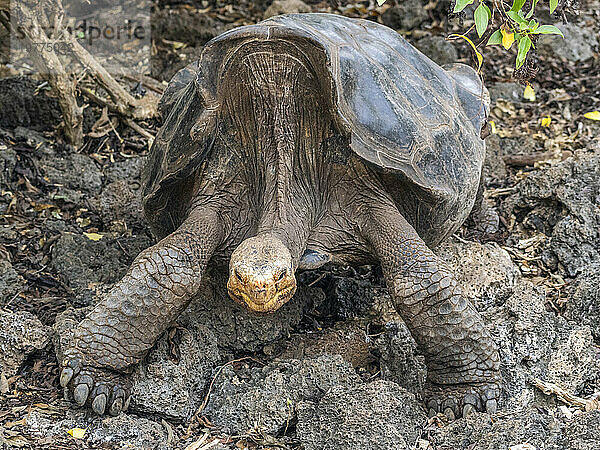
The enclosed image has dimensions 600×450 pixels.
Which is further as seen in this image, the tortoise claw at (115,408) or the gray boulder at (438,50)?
the gray boulder at (438,50)

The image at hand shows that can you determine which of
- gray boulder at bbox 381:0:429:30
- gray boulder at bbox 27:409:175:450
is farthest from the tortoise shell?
gray boulder at bbox 381:0:429:30

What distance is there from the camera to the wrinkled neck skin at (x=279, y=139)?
151 inches

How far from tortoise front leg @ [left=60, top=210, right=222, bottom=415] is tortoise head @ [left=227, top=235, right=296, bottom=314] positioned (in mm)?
435

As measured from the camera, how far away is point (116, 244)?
200 inches

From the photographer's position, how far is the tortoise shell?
3.84 metres

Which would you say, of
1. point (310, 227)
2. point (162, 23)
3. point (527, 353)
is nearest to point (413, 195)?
point (310, 227)

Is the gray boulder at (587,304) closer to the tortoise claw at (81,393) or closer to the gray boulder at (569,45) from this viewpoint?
the tortoise claw at (81,393)

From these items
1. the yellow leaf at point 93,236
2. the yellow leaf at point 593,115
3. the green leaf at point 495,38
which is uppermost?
the green leaf at point 495,38

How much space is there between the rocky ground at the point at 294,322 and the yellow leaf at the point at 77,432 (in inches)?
0.9

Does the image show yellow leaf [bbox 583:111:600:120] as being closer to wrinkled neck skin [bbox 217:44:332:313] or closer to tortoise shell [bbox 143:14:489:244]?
tortoise shell [bbox 143:14:489:244]

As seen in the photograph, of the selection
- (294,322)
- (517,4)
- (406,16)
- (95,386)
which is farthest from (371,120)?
(406,16)

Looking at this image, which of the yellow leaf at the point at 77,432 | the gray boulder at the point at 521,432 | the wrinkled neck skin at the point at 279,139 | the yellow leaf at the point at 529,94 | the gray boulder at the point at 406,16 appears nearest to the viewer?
the gray boulder at the point at 521,432

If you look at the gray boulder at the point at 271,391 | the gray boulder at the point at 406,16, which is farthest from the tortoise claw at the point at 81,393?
the gray boulder at the point at 406,16

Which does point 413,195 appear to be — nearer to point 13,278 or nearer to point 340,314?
point 340,314
